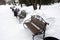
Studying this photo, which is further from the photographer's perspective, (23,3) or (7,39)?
(23,3)

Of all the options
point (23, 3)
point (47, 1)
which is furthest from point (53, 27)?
point (23, 3)

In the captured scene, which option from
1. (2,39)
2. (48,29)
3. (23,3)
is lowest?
(23,3)

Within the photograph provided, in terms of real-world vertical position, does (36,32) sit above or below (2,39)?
above

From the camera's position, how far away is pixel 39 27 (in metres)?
7.16

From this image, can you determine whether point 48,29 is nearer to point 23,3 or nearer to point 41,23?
point 41,23

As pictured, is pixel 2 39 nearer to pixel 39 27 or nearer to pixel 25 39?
pixel 25 39

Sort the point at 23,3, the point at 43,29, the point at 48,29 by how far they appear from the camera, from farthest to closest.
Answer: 1. the point at 23,3
2. the point at 48,29
3. the point at 43,29

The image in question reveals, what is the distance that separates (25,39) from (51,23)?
1442 millimetres

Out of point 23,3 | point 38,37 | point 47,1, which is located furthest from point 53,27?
point 23,3

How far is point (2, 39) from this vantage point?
7.41 meters

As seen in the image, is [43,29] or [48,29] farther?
[48,29]

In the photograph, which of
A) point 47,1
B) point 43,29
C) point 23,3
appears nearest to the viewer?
point 43,29

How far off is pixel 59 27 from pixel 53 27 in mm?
299

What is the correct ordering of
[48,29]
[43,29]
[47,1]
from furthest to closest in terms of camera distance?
[47,1] < [48,29] < [43,29]
